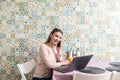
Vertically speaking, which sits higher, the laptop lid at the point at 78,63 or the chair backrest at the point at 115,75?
the laptop lid at the point at 78,63

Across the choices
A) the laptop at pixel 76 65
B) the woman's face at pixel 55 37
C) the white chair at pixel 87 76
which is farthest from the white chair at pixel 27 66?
the white chair at pixel 87 76

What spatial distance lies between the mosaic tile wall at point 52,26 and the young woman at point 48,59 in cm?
44

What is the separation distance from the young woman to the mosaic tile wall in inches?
17.2

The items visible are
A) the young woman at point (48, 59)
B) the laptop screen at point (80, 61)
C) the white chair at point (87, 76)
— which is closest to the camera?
the white chair at point (87, 76)

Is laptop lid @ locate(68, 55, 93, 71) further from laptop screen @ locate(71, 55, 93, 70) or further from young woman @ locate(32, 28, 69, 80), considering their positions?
young woman @ locate(32, 28, 69, 80)

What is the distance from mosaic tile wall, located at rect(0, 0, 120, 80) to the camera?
10.1ft

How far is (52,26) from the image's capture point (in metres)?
3.10

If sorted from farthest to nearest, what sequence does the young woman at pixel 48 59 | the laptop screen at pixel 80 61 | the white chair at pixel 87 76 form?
the young woman at pixel 48 59 → the laptop screen at pixel 80 61 → the white chair at pixel 87 76

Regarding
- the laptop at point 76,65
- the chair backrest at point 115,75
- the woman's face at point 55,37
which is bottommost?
the chair backrest at point 115,75

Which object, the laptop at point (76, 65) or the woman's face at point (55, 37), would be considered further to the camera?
the woman's face at point (55, 37)

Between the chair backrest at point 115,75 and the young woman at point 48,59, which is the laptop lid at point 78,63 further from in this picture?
the chair backrest at point 115,75

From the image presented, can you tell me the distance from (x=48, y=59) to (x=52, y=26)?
2.27 ft

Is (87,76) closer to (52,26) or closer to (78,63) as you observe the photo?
(78,63)

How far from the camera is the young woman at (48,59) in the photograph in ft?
8.28
